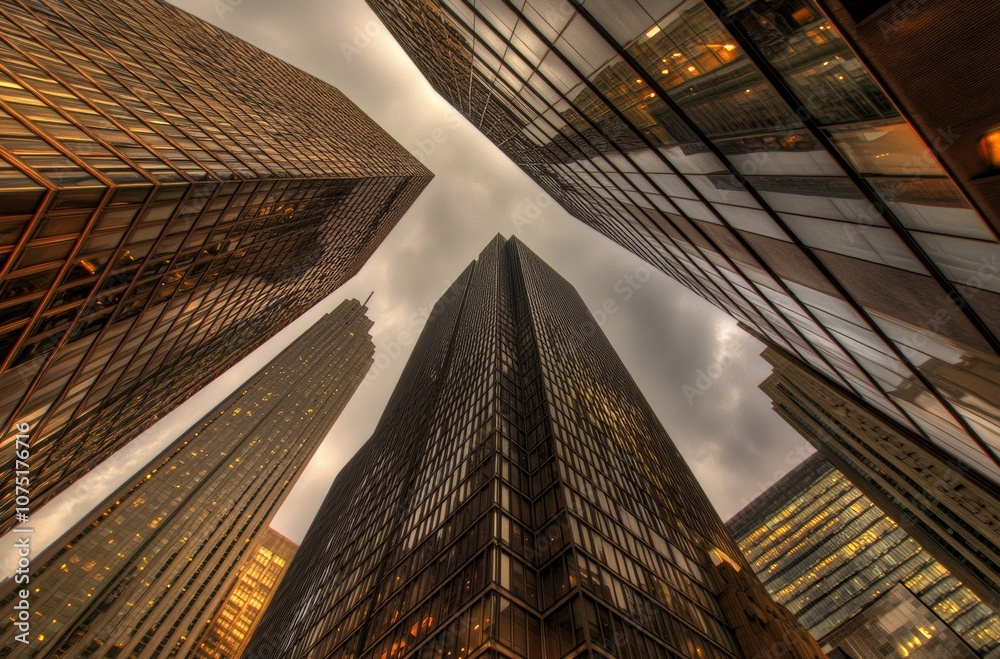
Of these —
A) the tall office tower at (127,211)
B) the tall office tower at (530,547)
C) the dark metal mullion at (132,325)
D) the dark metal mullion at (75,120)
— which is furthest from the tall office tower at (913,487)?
the dark metal mullion at (75,120)

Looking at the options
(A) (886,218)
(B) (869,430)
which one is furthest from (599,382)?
(A) (886,218)

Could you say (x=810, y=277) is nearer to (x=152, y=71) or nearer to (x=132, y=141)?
(x=132, y=141)

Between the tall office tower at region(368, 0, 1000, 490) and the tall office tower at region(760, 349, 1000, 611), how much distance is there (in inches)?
1875

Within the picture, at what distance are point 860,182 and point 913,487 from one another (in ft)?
322

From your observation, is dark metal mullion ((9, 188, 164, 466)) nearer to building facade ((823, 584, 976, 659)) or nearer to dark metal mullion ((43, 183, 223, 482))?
dark metal mullion ((43, 183, 223, 482))

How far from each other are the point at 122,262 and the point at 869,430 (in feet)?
351

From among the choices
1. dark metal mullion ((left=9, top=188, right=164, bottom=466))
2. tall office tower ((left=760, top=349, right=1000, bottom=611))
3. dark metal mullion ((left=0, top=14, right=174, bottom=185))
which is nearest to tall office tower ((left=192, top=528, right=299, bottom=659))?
dark metal mullion ((left=9, top=188, right=164, bottom=466))

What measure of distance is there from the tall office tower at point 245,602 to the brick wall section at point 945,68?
467ft

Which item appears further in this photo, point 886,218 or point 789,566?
point 789,566

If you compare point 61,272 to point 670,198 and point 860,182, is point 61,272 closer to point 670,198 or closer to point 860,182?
point 670,198

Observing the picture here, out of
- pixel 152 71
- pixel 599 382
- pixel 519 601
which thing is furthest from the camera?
pixel 599 382

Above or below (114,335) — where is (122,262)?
above

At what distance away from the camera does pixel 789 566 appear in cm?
10188

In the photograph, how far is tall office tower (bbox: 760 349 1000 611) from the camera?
207 feet
